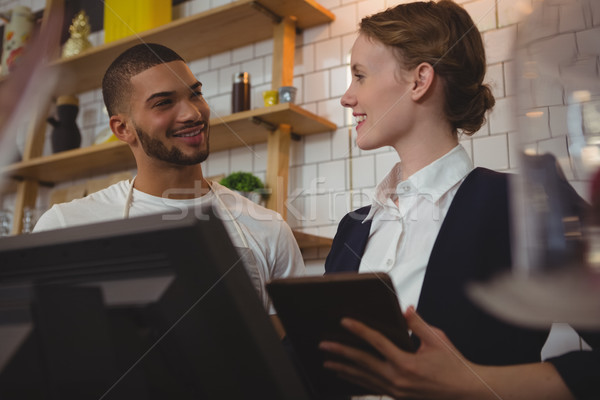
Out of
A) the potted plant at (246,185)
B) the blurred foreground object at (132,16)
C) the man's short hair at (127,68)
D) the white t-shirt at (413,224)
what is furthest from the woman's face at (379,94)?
the blurred foreground object at (132,16)

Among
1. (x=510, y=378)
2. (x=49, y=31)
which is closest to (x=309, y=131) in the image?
(x=510, y=378)

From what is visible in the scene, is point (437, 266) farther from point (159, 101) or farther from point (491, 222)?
point (159, 101)

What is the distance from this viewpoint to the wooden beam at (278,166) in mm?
2510

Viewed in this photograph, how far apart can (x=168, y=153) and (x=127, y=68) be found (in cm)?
33

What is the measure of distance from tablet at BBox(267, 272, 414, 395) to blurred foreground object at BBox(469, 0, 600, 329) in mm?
250

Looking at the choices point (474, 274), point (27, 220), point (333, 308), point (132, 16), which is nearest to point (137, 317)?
point (333, 308)

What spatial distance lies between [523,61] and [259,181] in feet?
6.72

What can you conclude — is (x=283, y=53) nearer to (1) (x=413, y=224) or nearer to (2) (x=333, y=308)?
(1) (x=413, y=224)

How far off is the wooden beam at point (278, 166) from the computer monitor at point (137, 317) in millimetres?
1924

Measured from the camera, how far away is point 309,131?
2576mm

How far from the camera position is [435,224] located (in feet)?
3.95

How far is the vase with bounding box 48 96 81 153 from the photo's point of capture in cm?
319

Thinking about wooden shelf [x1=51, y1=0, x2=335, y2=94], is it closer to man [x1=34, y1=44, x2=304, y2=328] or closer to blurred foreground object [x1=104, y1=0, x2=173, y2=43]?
blurred foreground object [x1=104, y1=0, x2=173, y2=43]

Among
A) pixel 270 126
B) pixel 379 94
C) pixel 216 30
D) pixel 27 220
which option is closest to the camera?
pixel 379 94
